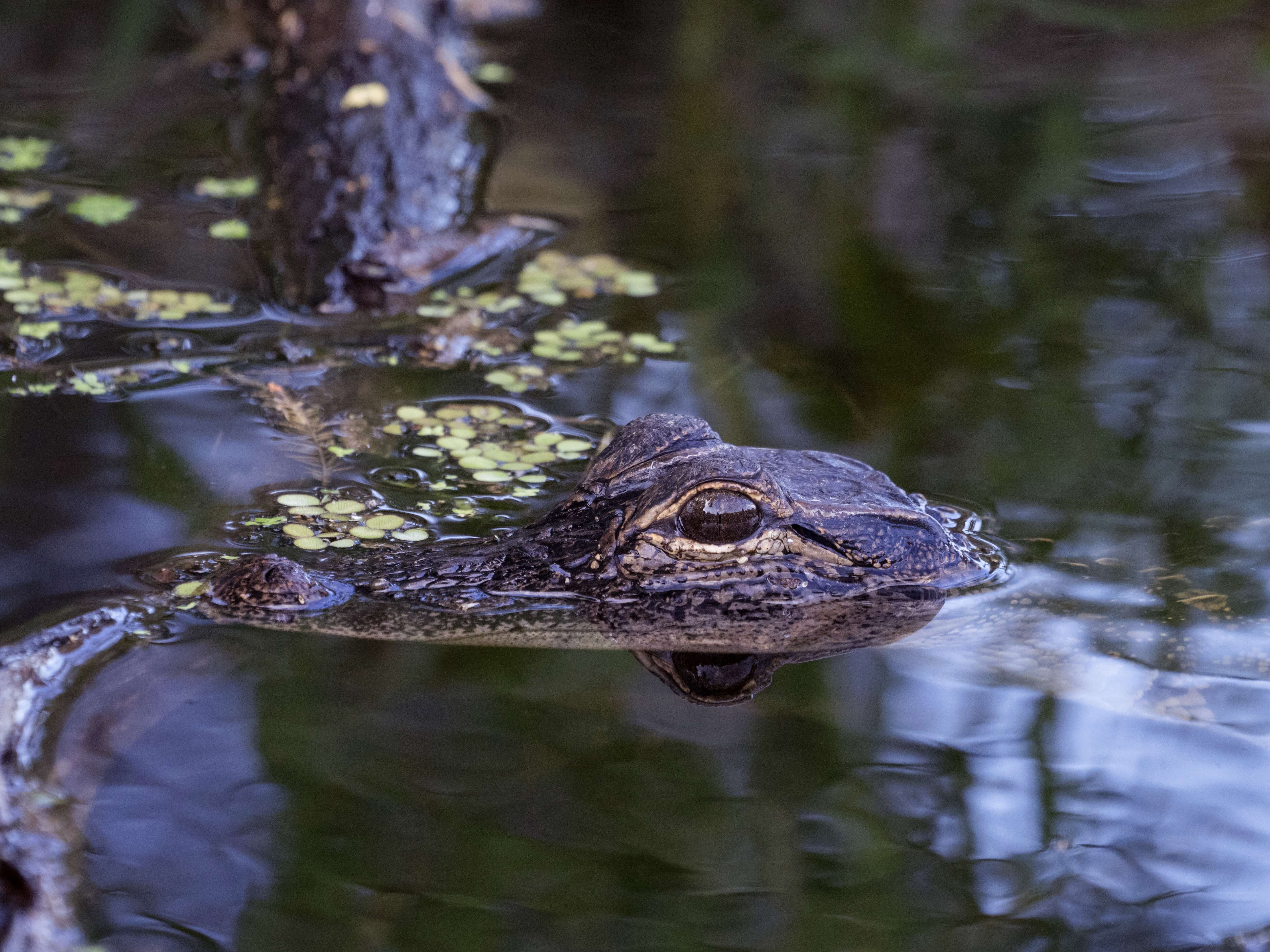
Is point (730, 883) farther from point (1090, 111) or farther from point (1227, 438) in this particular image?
point (1090, 111)

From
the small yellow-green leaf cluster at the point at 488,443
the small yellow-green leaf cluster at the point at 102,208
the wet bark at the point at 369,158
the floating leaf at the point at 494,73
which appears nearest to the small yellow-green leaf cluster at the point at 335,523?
the small yellow-green leaf cluster at the point at 488,443

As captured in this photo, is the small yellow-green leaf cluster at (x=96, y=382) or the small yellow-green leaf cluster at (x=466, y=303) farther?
the small yellow-green leaf cluster at (x=466, y=303)

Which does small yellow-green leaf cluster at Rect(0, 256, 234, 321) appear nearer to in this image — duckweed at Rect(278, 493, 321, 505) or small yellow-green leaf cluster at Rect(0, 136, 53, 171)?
small yellow-green leaf cluster at Rect(0, 136, 53, 171)

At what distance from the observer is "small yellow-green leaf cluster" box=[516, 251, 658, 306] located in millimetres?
4773

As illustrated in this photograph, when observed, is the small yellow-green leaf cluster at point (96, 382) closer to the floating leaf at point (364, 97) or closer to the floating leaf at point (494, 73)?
the floating leaf at point (364, 97)

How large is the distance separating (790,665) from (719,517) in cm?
40

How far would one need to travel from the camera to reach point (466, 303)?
4652 mm

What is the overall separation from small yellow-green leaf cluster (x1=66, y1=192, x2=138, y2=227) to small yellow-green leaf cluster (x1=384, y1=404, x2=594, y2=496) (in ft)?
6.63

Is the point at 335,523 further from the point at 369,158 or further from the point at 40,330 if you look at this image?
the point at 369,158

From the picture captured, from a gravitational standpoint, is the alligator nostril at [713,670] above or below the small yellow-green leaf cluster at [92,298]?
below

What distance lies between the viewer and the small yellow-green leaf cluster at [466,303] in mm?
4574

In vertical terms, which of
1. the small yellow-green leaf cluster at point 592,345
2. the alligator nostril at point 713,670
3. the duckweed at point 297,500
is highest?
the small yellow-green leaf cluster at point 592,345

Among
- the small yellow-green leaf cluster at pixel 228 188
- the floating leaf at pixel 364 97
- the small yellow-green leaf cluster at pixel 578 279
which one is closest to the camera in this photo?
the small yellow-green leaf cluster at pixel 578 279

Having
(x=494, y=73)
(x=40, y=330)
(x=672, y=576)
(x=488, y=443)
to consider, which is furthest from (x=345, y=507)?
(x=494, y=73)
